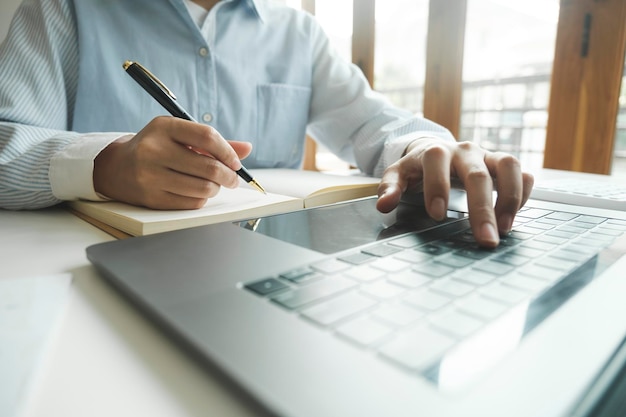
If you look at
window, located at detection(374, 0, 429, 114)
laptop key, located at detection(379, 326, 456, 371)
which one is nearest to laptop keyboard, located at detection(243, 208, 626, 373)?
laptop key, located at detection(379, 326, 456, 371)

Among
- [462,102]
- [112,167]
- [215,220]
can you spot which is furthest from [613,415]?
[462,102]

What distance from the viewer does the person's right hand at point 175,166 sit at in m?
0.45

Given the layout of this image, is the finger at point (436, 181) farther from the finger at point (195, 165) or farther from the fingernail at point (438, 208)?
the finger at point (195, 165)

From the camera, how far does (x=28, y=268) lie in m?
0.30

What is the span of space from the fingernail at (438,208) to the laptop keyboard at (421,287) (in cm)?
5

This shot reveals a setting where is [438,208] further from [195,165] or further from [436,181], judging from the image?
[195,165]

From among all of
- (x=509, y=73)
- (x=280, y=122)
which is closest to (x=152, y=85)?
(x=280, y=122)

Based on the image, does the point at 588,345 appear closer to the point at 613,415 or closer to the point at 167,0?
the point at 613,415

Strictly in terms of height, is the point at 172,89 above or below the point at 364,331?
above

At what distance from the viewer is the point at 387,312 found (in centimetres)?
19

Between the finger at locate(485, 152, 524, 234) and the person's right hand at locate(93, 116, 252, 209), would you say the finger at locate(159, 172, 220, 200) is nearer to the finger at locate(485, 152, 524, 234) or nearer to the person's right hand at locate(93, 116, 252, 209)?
the person's right hand at locate(93, 116, 252, 209)

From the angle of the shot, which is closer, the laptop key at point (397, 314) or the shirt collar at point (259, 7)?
the laptop key at point (397, 314)

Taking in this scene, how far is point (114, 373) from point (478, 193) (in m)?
0.32

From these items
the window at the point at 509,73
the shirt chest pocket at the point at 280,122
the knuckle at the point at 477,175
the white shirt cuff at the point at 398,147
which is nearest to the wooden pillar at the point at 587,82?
the window at the point at 509,73
